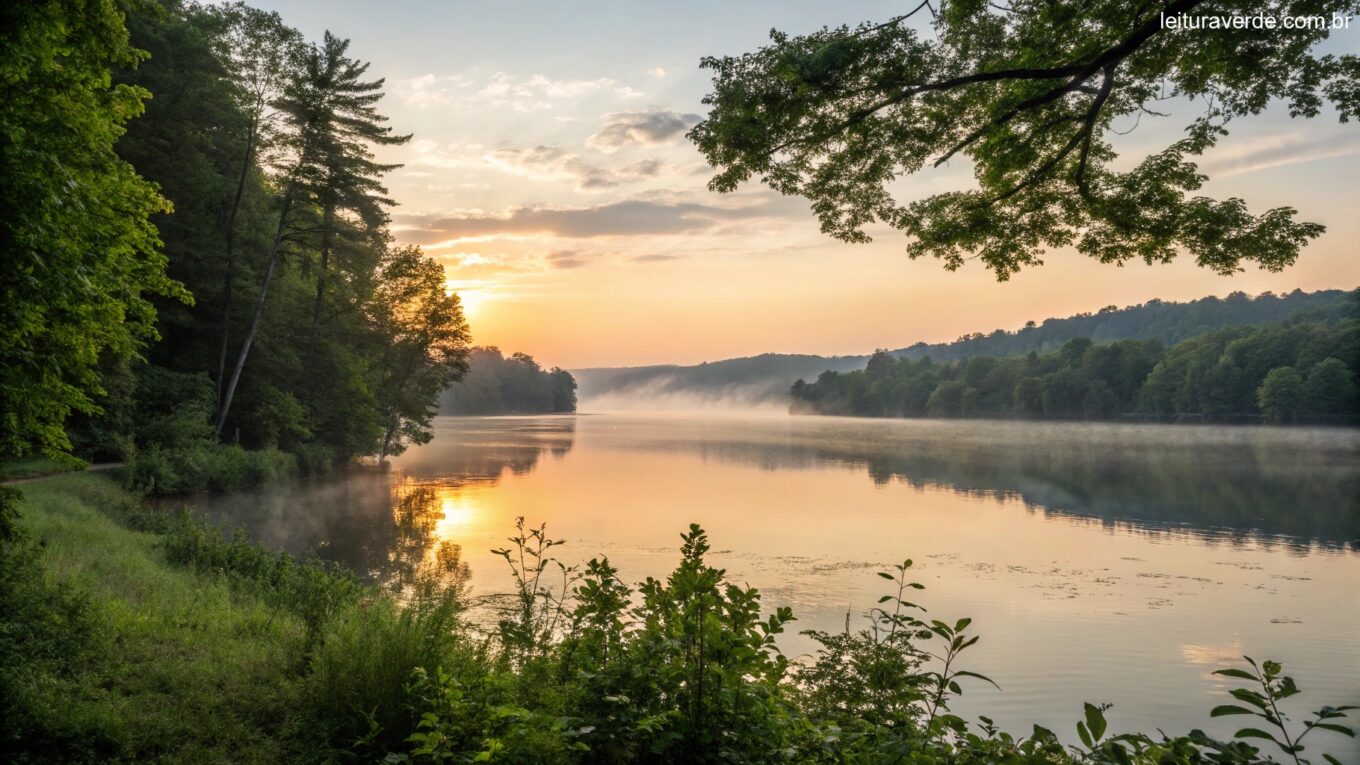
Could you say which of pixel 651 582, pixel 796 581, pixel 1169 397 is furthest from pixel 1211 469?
pixel 1169 397

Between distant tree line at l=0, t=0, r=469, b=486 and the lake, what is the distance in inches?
170

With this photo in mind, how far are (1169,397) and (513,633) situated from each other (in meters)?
128

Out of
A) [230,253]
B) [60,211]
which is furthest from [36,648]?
[230,253]

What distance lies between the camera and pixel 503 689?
4418 millimetres

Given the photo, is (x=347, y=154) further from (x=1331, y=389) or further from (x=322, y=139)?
(x=1331, y=389)

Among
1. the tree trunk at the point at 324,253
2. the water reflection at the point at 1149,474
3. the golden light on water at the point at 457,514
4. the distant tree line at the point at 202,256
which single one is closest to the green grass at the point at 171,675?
the distant tree line at the point at 202,256

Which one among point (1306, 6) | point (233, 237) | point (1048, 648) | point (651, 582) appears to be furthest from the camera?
point (233, 237)

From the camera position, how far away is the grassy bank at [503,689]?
3.68 metres

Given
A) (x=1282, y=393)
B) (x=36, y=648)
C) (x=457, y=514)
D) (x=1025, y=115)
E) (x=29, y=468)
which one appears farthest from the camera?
(x=1282, y=393)

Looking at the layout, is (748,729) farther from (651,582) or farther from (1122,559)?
(1122,559)

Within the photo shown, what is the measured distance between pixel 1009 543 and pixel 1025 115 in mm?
14801

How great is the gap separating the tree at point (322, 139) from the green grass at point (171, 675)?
20614 mm

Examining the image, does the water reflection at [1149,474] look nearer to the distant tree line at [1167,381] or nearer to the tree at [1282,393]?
the tree at [1282,393]

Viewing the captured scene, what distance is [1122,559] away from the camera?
19047mm
